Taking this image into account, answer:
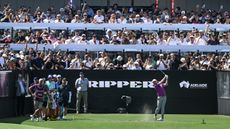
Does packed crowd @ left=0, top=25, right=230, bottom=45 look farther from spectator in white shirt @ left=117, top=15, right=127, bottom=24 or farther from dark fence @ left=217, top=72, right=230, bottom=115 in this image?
dark fence @ left=217, top=72, right=230, bottom=115

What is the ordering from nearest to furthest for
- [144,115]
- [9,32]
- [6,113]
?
[6,113], [144,115], [9,32]

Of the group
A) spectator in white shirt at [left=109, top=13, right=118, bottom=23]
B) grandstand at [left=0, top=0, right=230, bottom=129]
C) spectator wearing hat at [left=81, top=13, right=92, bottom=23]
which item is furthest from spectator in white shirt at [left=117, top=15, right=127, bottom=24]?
spectator wearing hat at [left=81, top=13, right=92, bottom=23]

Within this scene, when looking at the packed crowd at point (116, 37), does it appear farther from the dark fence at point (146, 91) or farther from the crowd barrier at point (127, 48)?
the dark fence at point (146, 91)

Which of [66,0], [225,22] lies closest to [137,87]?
[225,22]

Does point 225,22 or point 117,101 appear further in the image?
point 225,22

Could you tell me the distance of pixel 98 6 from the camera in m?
46.9

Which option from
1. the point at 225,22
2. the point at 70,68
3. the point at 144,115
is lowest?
the point at 144,115

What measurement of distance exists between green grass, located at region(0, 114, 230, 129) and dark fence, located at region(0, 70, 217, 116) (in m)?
1.67

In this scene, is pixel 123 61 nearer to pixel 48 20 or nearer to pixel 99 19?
pixel 99 19

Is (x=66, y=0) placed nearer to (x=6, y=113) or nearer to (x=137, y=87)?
(x=137, y=87)

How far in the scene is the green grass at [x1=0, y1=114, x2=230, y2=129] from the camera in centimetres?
2695

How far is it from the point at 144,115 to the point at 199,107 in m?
3.39

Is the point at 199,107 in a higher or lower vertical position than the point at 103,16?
lower

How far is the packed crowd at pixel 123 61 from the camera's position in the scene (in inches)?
1361
